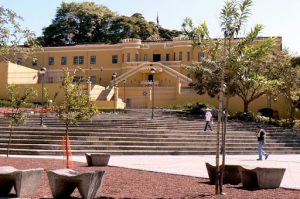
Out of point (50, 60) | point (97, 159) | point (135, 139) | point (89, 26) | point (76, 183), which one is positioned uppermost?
point (89, 26)

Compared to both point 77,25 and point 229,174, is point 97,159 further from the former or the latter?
point 77,25

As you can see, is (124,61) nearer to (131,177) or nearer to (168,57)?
(168,57)

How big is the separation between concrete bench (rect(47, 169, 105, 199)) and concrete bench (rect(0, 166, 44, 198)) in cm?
38

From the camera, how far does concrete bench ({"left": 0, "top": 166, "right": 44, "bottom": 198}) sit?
923cm

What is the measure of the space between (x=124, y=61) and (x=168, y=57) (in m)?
6.45

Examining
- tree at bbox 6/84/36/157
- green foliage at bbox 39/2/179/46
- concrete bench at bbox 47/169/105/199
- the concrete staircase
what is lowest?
the concrete staircase

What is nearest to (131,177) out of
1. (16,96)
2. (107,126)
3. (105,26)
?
(16,96)

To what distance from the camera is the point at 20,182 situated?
921cm

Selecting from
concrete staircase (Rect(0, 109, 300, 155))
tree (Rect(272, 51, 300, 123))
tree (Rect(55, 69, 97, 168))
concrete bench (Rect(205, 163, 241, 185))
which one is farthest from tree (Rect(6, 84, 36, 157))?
tree (Rect(272, 51, 300, 123))

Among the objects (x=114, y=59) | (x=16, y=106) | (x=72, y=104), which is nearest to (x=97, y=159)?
(x=72, y=104)

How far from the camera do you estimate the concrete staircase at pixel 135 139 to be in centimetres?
2355

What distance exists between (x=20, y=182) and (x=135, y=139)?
1652 centimetres

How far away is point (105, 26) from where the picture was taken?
81062mm

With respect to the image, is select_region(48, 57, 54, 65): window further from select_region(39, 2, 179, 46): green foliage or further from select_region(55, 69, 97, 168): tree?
select_region(55, 69, 97, 168): tree
